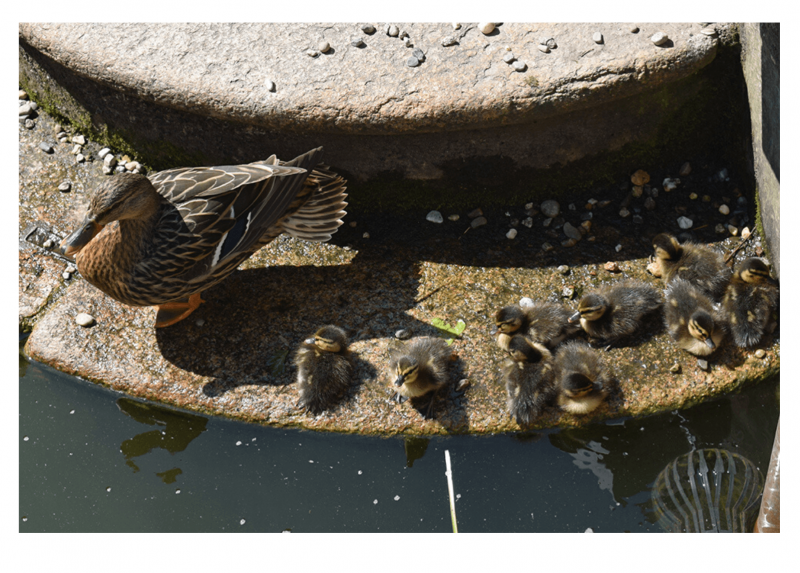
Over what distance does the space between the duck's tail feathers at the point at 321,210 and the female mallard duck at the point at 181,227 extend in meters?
0.20

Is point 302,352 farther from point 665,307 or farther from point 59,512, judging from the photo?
point 665,307

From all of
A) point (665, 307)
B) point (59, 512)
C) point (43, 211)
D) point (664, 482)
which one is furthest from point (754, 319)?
point (43, 211)

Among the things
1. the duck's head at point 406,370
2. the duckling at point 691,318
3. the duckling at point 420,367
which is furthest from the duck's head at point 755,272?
the duck's head at point 406,370

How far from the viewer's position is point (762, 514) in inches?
116

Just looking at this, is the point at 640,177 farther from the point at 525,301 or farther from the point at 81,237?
the point at 81,237

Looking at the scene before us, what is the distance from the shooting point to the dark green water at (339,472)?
332 cm

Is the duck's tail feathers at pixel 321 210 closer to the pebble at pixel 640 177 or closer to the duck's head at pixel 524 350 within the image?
the duck's head at pixel 524 350

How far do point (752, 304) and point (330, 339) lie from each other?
86.8 inches

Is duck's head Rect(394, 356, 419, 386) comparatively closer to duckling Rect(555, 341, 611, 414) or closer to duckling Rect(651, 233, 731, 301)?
duckling Rect(555, 341, 611, 414)

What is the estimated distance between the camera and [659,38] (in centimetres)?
364

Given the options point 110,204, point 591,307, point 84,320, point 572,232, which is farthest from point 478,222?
point 84,320

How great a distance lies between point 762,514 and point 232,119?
326 centimetres

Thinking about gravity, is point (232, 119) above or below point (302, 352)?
above

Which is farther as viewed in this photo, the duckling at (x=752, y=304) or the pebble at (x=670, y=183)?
the pebble at (x=670, y=183)
